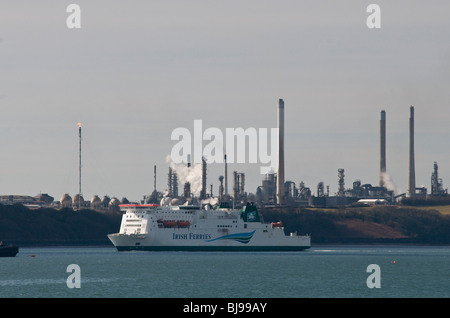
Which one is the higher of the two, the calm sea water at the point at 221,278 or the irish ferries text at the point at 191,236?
the irish ferries text at the point at 191,236

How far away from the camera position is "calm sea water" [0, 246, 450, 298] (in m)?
70.6

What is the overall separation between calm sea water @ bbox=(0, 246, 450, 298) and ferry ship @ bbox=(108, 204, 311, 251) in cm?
2365

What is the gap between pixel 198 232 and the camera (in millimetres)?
145375

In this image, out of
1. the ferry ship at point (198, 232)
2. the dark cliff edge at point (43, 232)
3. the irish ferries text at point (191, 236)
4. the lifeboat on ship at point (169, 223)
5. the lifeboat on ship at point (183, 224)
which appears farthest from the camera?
the dark cliff edge at point (43, 232)

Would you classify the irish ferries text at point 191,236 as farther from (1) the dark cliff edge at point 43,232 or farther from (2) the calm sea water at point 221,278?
(1) the dark cliff edge at point 43,232

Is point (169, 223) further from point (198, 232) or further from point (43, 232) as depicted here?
point (43, 232)

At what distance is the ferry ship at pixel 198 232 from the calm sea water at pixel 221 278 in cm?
2365

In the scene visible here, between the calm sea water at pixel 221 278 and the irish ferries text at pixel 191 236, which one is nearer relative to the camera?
the calm sea water at pixel 221 278

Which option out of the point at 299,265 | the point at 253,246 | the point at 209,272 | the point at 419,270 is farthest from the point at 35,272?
the point at 253,246

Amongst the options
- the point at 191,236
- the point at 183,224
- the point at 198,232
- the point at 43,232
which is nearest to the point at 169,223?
the point at 183,224

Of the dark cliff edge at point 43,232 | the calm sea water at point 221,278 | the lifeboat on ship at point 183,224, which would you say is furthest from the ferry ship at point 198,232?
the dark cliff edge at point 43,232

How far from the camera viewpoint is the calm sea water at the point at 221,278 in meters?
70.6

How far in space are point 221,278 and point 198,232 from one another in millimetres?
60207

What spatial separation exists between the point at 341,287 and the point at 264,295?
1060 centimetres
